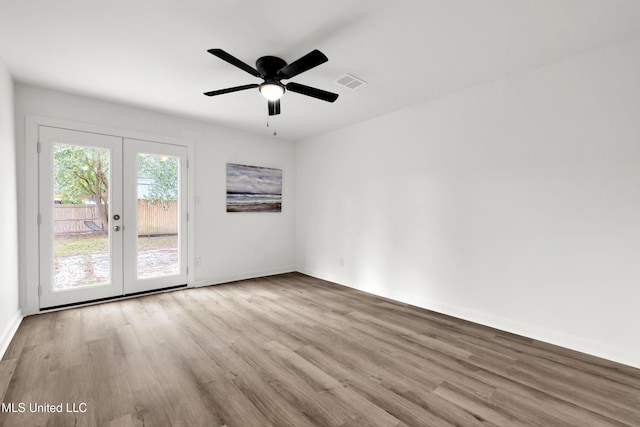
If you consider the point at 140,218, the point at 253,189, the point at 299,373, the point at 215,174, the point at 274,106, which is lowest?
the point at 299,373

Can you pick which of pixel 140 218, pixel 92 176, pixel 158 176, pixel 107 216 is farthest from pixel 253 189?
pixel 92 176

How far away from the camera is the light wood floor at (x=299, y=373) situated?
1.78 meters

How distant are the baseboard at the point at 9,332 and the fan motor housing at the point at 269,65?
3280 mm

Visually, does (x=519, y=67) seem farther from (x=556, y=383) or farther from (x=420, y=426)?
(x=420, y=426)

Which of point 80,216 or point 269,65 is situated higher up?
point 269,65

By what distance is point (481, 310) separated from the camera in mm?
3258

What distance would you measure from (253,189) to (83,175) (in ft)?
7.95

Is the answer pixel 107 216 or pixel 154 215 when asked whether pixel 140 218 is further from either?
pixel 107 216

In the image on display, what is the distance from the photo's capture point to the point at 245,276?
5211 millimetres

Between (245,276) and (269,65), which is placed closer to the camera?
(269,65)

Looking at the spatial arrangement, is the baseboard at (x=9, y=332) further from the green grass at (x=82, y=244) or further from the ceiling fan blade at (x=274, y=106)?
the ceiling fan blade at (x=274, y=106)

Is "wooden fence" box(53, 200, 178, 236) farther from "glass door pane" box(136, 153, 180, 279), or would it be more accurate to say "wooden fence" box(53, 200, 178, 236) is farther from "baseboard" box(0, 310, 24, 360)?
"baseboard" box(0, 310, 24, 360)

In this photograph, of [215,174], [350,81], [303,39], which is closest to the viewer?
[303,39]

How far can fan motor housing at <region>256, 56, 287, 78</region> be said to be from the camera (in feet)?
8.52
